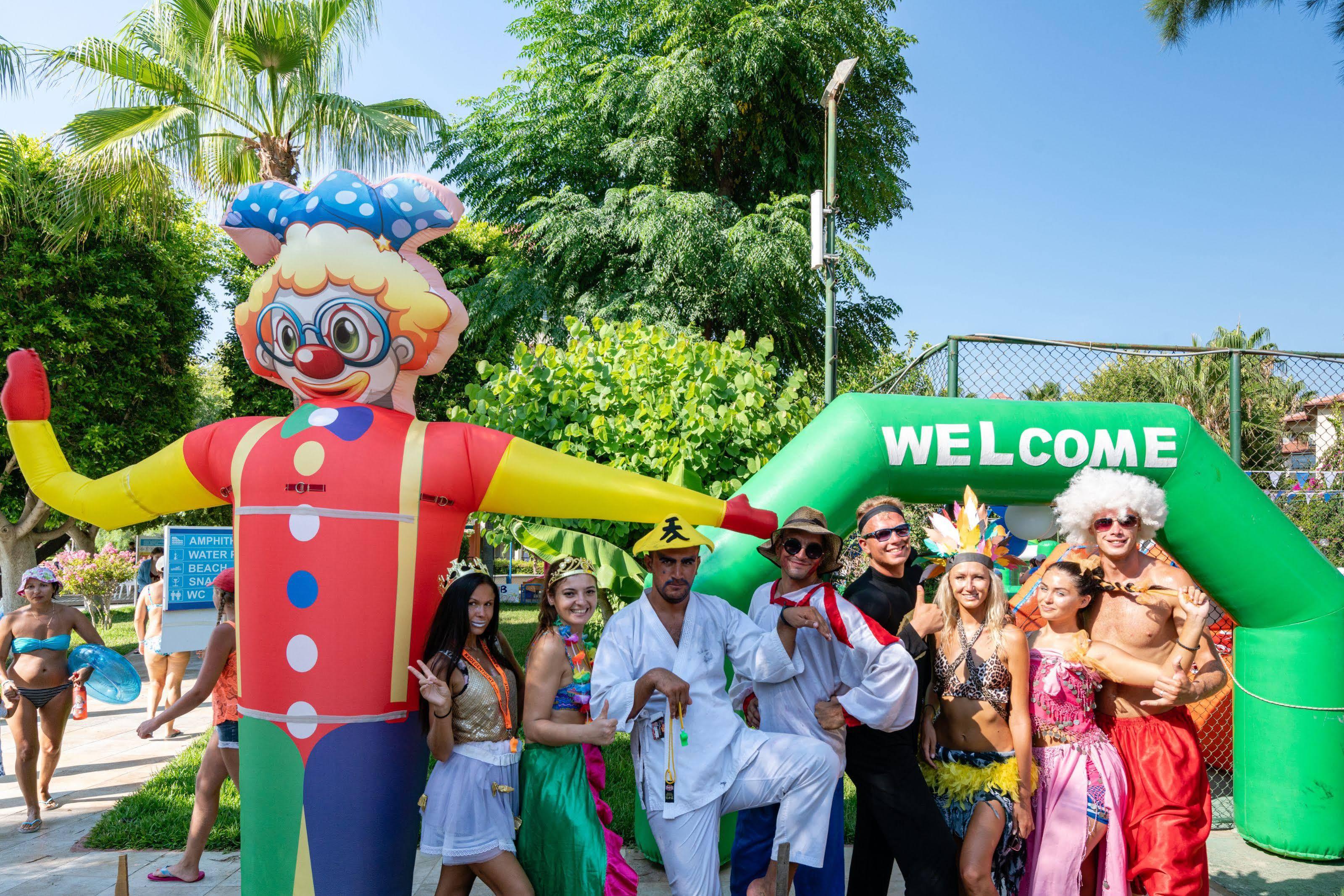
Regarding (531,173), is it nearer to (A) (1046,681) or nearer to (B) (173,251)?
(B) (173,251)

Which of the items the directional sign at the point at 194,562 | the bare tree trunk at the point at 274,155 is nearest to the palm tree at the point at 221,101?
the bare tree trunk at the point at 274,155

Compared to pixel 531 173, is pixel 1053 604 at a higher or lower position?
lower

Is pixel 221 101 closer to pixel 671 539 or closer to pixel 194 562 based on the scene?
pixel 194 562

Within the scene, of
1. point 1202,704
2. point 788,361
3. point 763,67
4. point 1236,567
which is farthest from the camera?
point 788,361

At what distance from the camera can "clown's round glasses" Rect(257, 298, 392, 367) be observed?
3.45 meters

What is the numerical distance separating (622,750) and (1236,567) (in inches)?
188

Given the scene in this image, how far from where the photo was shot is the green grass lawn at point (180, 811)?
208 inches

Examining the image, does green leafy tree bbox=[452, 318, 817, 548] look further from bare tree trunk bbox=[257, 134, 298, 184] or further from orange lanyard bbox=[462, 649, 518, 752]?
bare tree trunk bbox=[257, 134, 298, 184]

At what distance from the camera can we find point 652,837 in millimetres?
4480

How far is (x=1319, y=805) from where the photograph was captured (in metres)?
4.84

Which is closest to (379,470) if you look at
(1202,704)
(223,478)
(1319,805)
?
(223,478)

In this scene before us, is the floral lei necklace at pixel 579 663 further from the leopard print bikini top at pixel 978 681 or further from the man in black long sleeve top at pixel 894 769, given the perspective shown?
the leopard print bikini top at pixel 978 681

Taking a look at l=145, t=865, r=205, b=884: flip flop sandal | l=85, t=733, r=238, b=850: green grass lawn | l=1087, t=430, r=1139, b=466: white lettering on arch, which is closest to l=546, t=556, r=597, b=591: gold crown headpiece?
l=1087, t=430, r=1139, b=466: white lettering on arch

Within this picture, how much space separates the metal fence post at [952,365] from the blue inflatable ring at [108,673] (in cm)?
548
